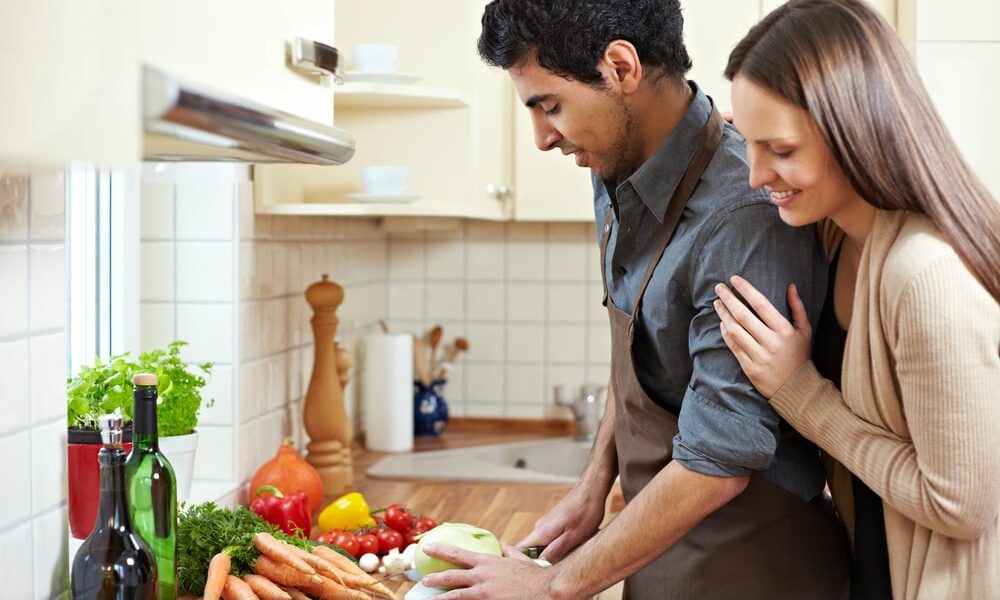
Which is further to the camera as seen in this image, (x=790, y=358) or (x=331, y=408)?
→ (x=331, y=408)

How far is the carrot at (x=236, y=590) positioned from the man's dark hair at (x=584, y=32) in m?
0.78

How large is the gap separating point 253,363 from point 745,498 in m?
1.07

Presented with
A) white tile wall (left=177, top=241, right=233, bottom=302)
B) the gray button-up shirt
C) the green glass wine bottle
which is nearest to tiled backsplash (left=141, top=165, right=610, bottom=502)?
white tile wall (left=177, top=241, right=233, bottom=302)

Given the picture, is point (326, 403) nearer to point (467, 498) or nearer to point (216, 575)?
point (467, 498)

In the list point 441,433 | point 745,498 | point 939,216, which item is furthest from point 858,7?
point 441,433

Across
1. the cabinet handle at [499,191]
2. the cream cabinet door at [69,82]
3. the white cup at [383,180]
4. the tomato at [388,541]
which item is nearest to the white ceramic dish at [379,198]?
the white cup at [383,180]

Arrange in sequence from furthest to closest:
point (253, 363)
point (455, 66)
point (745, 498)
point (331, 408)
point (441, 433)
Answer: point (441, 433), point (455, 66), point (331, 408), point (253, 363), point (745, 498)

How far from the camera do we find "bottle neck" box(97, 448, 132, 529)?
4.22 feet

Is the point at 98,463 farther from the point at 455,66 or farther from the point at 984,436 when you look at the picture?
the point at 455,66

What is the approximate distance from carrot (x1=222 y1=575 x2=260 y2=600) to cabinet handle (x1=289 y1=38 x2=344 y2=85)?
2.24 ft

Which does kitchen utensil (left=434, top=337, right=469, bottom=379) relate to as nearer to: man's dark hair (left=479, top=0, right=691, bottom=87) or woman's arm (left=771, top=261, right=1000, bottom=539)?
man's dark hair (left=479, top=0, right=691, bottom=87)

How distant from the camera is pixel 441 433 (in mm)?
3033

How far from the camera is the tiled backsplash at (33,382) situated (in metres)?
1.25

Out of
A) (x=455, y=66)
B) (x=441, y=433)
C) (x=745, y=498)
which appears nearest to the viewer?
(x=745, y=498)
